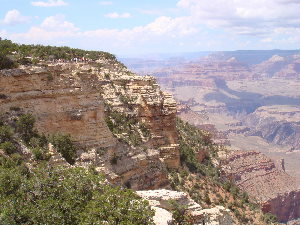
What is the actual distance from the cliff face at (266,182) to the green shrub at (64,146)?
52.1 meters

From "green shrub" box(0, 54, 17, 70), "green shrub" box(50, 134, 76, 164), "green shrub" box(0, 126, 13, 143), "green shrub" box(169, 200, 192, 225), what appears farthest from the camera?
"green shrub" box(0, 54, 17, 70)

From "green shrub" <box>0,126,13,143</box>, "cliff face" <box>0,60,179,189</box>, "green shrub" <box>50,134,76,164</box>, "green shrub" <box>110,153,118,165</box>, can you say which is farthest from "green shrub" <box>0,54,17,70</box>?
"green shrub" <box>110,153,118,165</box>

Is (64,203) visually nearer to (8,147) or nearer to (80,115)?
(8,147)

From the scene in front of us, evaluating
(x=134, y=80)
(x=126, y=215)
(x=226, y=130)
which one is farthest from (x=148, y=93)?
(x=226, y=130)

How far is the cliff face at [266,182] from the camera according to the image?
75125mm

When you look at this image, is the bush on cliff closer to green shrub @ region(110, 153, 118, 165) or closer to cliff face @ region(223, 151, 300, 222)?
green shrub @ region(110, 153, 118, 165)

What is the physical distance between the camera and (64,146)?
25.2m

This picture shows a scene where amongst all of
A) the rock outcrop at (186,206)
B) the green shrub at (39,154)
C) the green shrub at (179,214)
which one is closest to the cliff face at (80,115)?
the green shrub at (39,154)

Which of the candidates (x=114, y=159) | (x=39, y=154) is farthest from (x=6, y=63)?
(x=114, y=159)

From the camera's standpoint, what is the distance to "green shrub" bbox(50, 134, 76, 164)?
24859 millimetres

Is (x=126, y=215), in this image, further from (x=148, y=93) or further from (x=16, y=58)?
(x=148, y=93)

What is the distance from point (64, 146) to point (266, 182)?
64.4 m

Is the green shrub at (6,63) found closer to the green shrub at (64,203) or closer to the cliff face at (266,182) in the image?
the green shrub at (64,203)

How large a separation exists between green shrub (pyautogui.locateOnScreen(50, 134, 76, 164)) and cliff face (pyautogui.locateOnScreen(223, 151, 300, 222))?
52.1 metres
